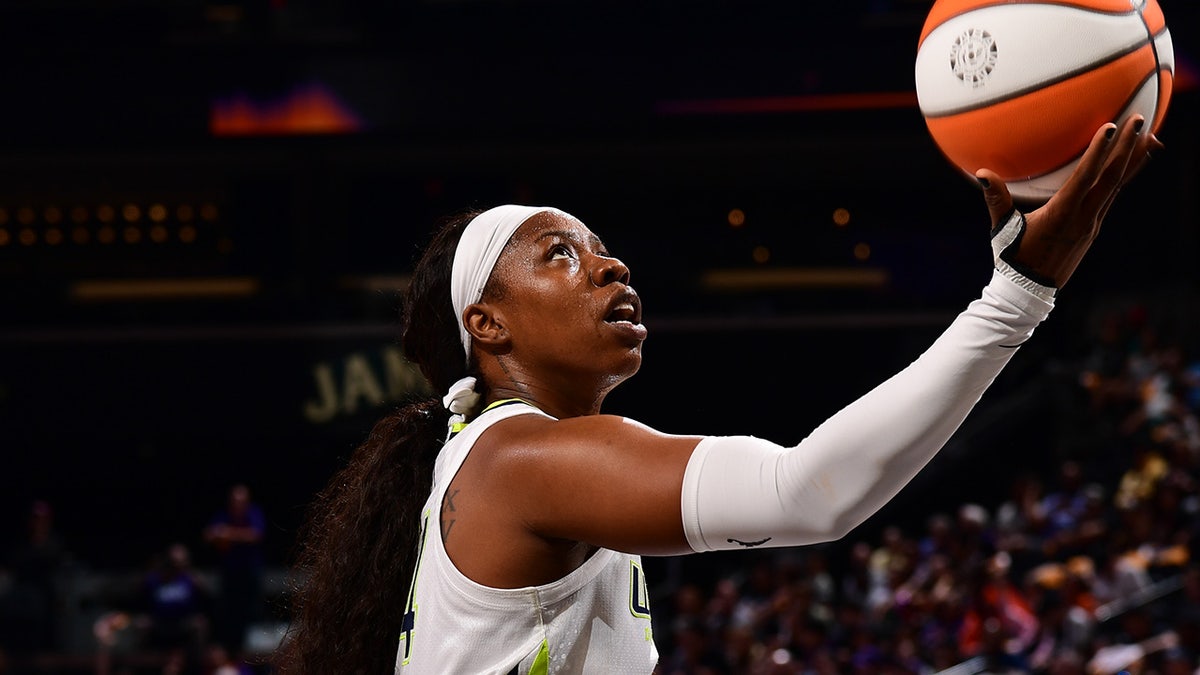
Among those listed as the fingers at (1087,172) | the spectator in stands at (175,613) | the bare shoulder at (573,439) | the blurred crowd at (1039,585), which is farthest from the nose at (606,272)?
the spectator in stands at (175,613)

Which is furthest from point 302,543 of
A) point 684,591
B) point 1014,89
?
point 684,591

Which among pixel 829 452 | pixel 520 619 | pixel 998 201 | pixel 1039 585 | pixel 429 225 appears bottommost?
pixel 429 225

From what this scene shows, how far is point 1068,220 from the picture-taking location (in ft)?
5.41

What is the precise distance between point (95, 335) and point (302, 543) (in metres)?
12.3

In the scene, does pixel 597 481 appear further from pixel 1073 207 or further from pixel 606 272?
pixel 1073 207

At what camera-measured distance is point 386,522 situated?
2.30 m

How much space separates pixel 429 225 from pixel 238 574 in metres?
5.02

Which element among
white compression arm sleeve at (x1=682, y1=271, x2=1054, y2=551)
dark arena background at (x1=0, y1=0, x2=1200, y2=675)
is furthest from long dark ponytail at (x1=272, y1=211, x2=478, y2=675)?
dark arena background at (x1=0, y1=0, x2=1200, y2=675)

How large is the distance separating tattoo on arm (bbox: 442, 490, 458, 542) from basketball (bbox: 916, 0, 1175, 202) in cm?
87

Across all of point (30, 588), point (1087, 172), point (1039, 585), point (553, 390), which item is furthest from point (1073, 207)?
point (30, 588)

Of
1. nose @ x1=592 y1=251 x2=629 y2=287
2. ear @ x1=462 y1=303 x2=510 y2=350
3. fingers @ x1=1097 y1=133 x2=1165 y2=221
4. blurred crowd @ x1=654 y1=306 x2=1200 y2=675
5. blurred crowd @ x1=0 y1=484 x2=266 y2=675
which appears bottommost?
blurred crowd @ x1=0 y1=484 x2=266 y2=675

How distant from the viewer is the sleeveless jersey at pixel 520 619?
75.8 inches

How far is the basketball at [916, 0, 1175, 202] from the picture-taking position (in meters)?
1.96

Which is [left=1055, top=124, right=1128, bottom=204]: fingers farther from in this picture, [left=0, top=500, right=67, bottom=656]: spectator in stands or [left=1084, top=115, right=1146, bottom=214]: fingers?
[left=0, top=500, right=67, bottom=656]: spectator in stands
